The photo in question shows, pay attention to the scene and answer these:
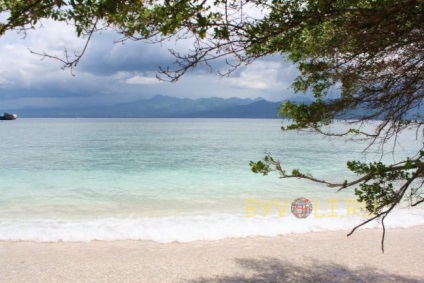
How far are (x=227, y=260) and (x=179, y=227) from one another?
342cm

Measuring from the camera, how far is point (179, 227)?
11.6m

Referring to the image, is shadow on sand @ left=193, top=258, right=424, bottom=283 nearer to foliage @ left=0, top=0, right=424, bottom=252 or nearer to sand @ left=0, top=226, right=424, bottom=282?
sand @ left=0, top=226, right=424, bottom=282

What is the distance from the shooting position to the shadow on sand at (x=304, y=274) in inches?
288

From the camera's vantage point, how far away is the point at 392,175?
4.16 metres

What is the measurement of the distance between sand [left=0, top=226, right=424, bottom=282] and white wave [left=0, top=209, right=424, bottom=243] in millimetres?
539

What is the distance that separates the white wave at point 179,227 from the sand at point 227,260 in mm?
539

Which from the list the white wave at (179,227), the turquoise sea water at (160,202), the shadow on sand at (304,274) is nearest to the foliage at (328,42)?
the turquoise sea water at (160,202)

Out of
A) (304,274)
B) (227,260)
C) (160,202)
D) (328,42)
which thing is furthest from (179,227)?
(328,42)

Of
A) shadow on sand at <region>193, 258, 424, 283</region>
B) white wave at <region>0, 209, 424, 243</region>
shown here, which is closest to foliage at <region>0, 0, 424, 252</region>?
shadow on sand at <region>193, 258, 424, 283</region>

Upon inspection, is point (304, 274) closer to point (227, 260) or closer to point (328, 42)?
point (227, 260)

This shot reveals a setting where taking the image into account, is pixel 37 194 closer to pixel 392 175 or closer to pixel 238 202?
pixel 238 202

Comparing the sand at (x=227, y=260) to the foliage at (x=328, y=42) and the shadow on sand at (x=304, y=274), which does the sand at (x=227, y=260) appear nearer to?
the shadow on sand at (x=304, y=274)

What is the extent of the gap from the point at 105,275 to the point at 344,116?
5318 mm

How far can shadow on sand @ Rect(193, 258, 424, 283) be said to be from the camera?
731cm
